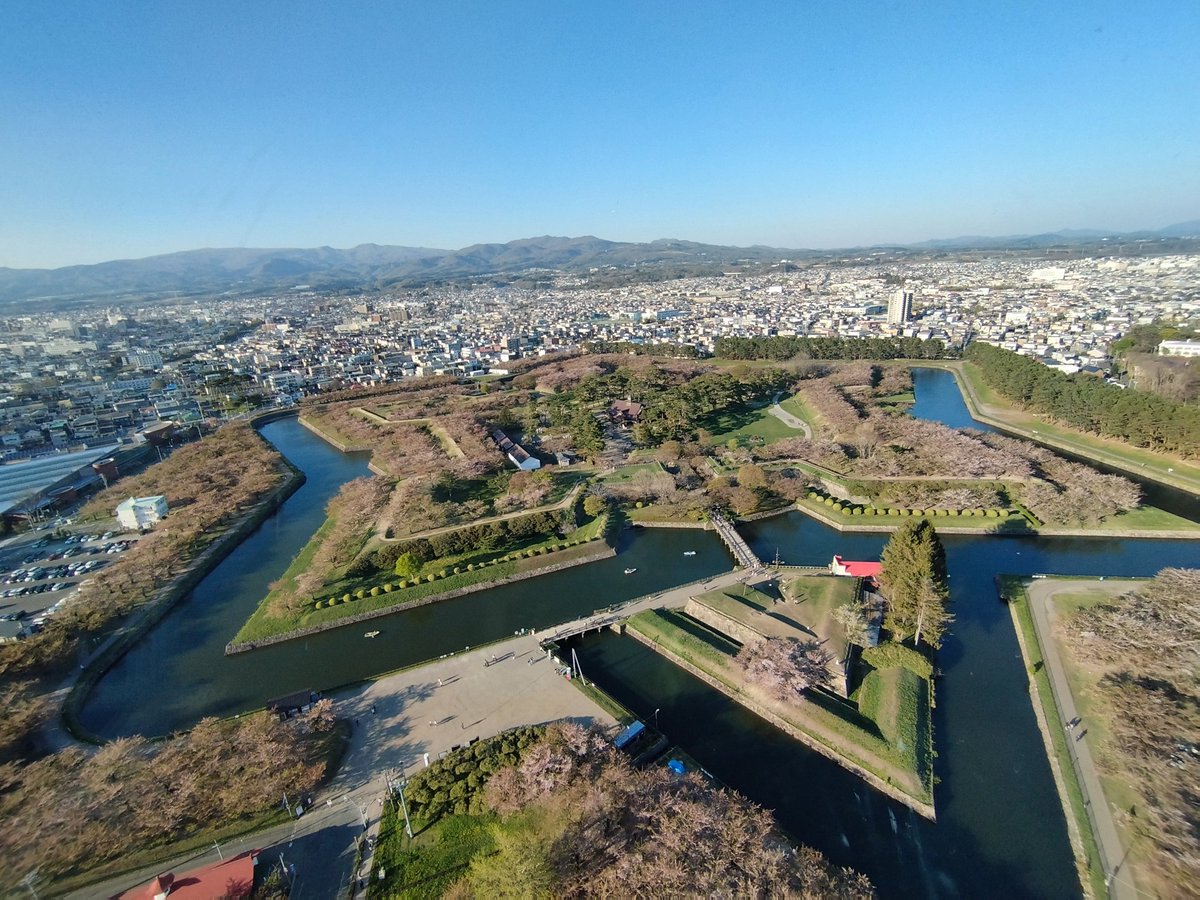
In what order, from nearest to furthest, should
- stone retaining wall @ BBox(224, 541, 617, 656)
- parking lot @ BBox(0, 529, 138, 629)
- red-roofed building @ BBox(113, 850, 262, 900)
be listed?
red-roofed building @ BBox(113, 850, 262, 900) → stone retaining wall @ BBox(224, 541, 617, 656) → parking lot @ BBox(0, 529, 138, 629)

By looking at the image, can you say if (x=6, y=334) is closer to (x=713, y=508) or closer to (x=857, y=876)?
(x=713, y=508)

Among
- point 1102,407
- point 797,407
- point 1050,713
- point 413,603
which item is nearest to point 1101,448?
point 1102,407

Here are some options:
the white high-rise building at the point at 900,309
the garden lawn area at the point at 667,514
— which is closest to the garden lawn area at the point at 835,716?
the garden lawn area at the point at 667,514

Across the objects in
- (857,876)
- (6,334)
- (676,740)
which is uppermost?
(6,334)

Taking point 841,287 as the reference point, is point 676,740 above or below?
below

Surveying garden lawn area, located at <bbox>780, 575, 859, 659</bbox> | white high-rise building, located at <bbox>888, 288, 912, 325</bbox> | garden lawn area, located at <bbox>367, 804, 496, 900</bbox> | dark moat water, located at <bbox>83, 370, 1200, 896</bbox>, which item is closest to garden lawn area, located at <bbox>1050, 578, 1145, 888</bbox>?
dark moat water, located at <bbox>83, 370, 1200, 896</bbox>

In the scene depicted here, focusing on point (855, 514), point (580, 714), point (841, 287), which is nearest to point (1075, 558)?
point (855, 514)

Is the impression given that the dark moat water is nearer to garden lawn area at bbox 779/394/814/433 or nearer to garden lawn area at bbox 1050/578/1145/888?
garden lawn area at bbox 1050/578/1145/888

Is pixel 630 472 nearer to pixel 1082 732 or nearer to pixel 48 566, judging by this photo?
pixel 1082 732
